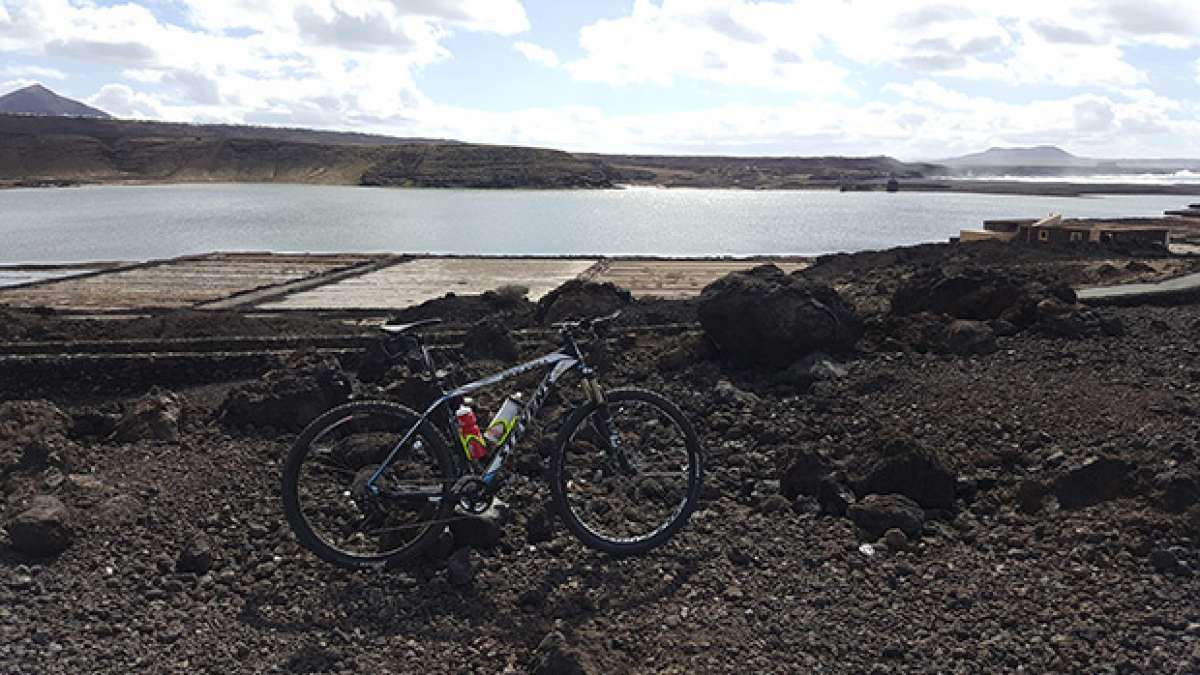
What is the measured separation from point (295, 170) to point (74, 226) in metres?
83.9

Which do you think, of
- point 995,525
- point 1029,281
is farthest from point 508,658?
point 1029,281

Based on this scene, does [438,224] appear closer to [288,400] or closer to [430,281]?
[430,281]

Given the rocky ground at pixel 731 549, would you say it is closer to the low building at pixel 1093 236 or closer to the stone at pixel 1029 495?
the stone at pixel 1029 495

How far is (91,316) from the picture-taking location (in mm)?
19828

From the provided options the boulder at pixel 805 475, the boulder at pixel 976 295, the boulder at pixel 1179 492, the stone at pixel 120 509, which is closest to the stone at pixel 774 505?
the boulder at pixel 805 475

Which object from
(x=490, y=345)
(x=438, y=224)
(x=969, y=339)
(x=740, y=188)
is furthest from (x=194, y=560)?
(x=740, y=188)

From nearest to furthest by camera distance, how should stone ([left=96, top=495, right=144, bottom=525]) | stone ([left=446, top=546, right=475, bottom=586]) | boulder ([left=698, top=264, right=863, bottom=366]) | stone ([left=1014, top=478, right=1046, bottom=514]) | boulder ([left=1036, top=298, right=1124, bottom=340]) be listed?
stone ([left=446, top=546, right=475, bottom=586]) < stone ([left=96, top=495, right=144, bottom=525]) < stone ([left=1014, top=478, right=1046, bottom=514]) < boulder ([left=698, top=264, right=863, bottom=366]) < boulder ([left=1036, top=298, right=1124, bottom=340])

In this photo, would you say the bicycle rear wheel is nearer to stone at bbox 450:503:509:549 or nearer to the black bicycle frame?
the black bicycle frame

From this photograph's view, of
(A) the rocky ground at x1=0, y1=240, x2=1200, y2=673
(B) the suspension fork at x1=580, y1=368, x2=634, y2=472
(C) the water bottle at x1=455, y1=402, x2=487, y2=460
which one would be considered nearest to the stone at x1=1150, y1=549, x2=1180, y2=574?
(A) the rocky ground at x1=0, y1=240, x2=1200, y2=673

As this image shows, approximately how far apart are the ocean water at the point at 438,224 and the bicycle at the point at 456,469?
1347 inches

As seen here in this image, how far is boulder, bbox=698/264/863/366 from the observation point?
823 centimetres

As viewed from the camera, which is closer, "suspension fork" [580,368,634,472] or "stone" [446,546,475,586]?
"stone" [446,546,475,586]

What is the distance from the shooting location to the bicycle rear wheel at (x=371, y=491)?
16.6 ft

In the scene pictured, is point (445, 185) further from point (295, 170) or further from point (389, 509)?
point (389, 509)
